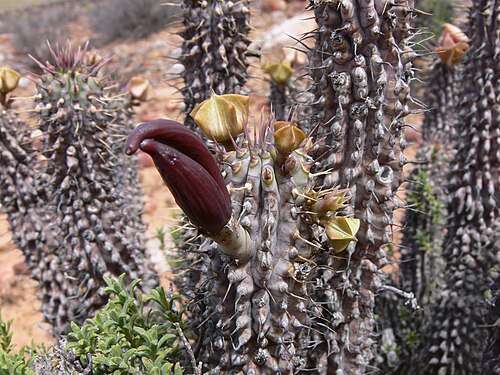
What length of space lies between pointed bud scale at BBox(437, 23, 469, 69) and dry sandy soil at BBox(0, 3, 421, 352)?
100 cm

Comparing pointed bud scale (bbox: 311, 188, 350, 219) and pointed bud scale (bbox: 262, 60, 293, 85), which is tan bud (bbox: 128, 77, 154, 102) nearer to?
pointed bud scale (bbox: 262, 60, 293, 85)

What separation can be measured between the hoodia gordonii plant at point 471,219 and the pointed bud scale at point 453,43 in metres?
0.56

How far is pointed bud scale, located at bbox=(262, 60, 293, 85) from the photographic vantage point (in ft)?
12.6

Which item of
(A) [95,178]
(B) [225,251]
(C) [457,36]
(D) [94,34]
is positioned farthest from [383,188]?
(D) [94,34]

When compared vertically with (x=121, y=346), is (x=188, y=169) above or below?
above

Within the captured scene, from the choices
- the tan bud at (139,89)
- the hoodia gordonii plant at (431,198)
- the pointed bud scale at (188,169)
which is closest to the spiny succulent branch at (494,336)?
the hoodia gordonii plant at (431,198)

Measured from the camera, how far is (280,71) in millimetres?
3848

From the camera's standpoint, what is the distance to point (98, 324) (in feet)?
7.09

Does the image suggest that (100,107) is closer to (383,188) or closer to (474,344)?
(383,188)

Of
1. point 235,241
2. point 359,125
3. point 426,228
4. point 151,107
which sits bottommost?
point 151,107

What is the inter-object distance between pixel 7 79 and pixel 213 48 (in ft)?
3.66

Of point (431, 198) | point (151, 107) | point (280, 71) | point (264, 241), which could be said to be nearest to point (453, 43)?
point (431, 198)

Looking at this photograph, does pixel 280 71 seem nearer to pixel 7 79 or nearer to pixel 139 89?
pixel 139 89

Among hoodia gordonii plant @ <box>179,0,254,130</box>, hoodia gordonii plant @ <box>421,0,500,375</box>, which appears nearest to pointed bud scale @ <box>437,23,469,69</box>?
hoodia gordonii plant @ <box>421,0,500,375</box>
